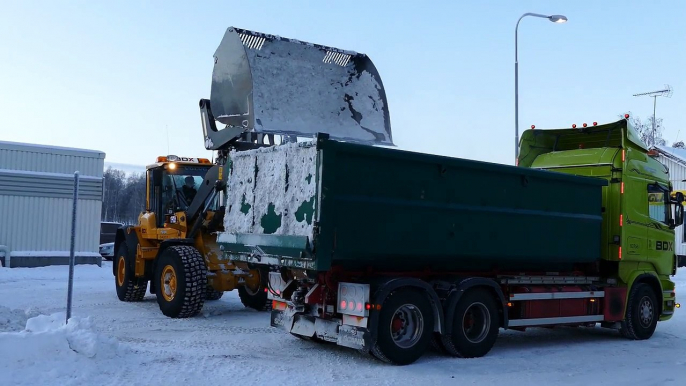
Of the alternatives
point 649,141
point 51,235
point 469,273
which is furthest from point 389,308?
point 649,141

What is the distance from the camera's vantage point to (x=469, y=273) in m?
9.73

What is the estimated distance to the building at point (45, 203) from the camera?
80.2ft

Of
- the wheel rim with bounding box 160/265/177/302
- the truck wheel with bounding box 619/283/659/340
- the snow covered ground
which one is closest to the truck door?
the truck wheel with bounding box 619/283/659/340

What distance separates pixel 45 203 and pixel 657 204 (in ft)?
67.5

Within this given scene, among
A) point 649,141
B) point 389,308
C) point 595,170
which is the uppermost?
point 649,141

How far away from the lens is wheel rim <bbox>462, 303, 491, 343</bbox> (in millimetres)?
9383

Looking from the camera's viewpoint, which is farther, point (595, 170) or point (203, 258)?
point (203, 258)

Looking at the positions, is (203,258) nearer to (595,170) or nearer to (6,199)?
(595,170)

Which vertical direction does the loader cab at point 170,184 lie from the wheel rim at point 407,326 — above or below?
above

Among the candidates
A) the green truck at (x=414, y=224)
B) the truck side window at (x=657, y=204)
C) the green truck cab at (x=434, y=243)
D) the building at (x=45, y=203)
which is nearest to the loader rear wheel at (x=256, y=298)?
the green truck at (x=414, y=224)

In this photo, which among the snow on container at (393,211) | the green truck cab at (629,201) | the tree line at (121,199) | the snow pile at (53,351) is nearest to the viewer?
the snow pile at (53,351)

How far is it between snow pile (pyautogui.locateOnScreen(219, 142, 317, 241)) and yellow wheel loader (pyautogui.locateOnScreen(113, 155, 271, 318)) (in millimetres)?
1669

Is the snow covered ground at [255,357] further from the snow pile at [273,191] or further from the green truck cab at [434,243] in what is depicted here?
the snow pile at [273,191]

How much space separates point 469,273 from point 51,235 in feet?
64.3
